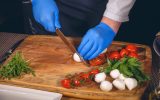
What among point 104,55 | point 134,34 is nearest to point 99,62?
point 104,55

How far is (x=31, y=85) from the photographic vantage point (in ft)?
3.86

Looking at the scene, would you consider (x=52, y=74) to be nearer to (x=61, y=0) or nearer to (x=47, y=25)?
(x=47, y=25)

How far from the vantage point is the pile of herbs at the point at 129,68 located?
113 cm

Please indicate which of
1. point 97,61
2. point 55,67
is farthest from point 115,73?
point 55,67

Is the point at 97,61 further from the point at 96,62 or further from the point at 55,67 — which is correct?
the point at 55,67

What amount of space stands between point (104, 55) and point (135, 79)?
256 mm

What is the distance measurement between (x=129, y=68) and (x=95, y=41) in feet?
0.69

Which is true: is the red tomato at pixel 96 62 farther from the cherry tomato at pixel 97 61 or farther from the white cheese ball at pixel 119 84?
the white cheese ball at pixel 119 84

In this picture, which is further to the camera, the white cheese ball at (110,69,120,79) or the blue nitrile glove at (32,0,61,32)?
the blue nitrile glove at (32,0,61,32)

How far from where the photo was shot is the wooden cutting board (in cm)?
112

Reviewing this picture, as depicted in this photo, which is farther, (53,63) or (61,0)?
(61,0)

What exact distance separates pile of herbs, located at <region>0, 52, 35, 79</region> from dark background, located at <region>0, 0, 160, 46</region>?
0.91 meters

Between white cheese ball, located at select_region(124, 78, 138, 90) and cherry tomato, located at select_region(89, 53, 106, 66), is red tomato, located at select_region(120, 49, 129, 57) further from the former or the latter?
white cheese ball, located at select_region(124, 78, 138, 90)

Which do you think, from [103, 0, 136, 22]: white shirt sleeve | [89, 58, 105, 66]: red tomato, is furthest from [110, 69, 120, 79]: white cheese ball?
[103, 0, 136, 22]: white shirt sleeve
